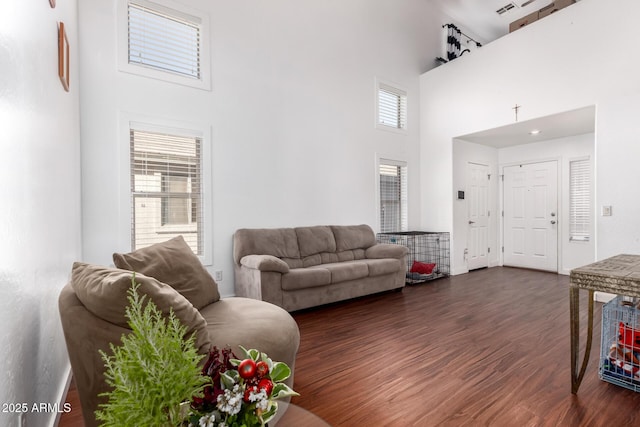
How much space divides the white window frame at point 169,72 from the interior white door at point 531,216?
5.68 meters

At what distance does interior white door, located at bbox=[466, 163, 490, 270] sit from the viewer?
603cm

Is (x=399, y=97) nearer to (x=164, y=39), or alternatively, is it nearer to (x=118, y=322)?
(x=164, y=39)

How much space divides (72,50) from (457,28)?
6.71m

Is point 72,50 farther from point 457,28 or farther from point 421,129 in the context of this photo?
point 457,28

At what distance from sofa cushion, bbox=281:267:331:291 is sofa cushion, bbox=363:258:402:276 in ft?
2.28

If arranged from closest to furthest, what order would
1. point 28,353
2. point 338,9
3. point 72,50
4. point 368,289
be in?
1. point 28,353
2. point 72,50
3. point 368,289
4. point 338,9

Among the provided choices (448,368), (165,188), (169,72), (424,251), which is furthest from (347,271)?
(169,72)

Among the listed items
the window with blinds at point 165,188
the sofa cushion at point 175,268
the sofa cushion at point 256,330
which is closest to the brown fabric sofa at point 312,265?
the window with blinds at point 165,188

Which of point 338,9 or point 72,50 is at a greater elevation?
point 338,9

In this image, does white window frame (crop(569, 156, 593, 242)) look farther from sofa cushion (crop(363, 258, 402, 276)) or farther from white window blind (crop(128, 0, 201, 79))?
white window blind (crop(128, 0, 201, 79))

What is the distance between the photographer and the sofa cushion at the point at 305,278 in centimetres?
350

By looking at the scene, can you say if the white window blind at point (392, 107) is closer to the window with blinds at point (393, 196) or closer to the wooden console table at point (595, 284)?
the window with blinds at point (393, 196)

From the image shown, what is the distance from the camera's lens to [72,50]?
2738mm

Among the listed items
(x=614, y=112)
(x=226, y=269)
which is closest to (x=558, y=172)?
(x=614, y=112)
